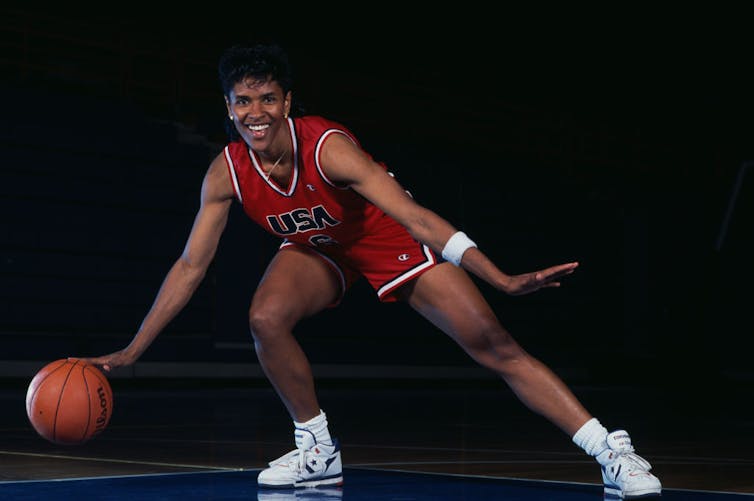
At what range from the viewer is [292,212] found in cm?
405

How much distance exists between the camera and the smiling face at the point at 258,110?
388 cm

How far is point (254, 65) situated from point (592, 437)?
5.28 feet

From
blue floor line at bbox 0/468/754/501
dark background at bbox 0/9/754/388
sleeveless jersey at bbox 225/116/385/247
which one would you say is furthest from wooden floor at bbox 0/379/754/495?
dark background at bbox 0/9/754/388

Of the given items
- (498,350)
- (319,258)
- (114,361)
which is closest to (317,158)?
(319,258)

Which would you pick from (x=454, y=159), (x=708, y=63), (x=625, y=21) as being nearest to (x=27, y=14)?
(x=454, y=159)

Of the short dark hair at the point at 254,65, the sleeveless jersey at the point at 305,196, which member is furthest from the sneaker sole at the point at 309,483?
the short dark hair at the point at 254,65

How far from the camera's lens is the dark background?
499 inches

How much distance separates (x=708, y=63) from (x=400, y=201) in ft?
53.3

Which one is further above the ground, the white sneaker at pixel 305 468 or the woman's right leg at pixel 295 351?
the woman's right leg at pixel 295 351

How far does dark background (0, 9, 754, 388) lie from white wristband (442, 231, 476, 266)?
29.8 feet

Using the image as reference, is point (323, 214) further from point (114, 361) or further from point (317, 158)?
point (114, 361)

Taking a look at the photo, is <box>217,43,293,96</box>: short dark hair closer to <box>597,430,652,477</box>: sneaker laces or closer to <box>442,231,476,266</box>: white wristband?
<box>442,231,476,266</box>: white wristband

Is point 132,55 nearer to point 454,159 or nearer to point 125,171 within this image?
point 125,171

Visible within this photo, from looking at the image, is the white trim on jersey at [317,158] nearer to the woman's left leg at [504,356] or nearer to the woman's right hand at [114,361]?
the woman's left leg at [504,356]
